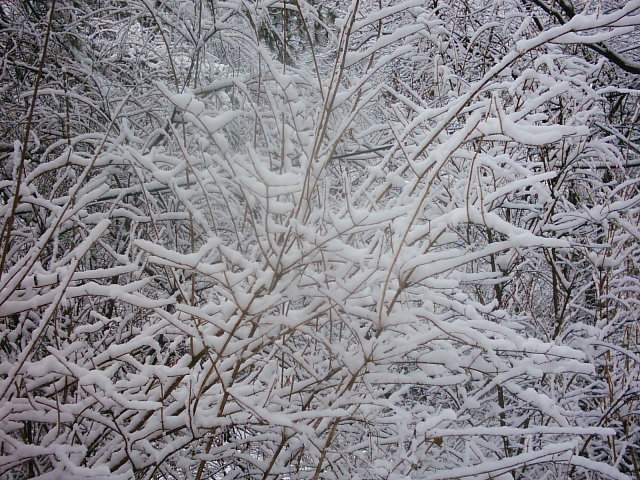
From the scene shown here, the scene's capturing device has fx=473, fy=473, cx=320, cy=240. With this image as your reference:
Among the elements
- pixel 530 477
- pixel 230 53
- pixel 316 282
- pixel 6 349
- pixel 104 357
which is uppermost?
pixel 230 53

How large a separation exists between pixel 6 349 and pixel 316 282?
152 centimetres

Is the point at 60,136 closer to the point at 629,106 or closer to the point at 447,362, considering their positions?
the point at 447,362

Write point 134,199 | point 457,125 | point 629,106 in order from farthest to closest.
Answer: point 629,106, point 457,125, point 134,199

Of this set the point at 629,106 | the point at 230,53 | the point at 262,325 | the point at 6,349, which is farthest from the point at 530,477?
the point at 629,106

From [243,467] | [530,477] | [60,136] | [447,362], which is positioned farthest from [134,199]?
[530,477]

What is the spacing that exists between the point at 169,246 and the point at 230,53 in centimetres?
135

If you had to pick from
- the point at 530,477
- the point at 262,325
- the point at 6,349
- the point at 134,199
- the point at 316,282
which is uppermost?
the point at 316,282

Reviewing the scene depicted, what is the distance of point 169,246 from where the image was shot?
10.2 ft

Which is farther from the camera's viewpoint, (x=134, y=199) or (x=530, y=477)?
(x=134, y=199)

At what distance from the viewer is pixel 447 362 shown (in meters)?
1.49

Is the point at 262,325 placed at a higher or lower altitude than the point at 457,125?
lower

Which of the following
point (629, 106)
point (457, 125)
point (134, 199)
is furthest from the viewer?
point (629, 106)

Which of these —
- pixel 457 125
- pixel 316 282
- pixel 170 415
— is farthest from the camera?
pixel 457 125

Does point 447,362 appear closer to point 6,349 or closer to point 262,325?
point 262,325
